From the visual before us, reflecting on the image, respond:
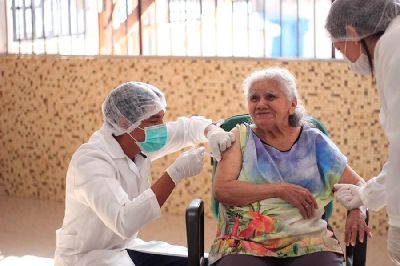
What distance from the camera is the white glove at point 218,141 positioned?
296 centimetres

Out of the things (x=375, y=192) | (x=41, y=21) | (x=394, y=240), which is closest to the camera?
(x=394, y=240)

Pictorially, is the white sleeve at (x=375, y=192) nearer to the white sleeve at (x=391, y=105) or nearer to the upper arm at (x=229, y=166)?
the white sleeve at (x=391, y=105)

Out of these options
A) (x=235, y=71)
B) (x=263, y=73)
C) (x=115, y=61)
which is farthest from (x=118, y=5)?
(x=263, y=73)

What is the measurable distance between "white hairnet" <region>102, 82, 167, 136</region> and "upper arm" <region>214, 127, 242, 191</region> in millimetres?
337

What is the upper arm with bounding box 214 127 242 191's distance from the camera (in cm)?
296

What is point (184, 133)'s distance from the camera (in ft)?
10.5

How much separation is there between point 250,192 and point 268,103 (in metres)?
0.39

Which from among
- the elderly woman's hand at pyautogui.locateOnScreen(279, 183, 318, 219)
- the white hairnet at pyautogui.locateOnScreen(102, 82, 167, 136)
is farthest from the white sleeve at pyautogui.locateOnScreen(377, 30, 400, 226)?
the white hairnet at pyautogui.locateOnScreen(102, 82, 167, 136)

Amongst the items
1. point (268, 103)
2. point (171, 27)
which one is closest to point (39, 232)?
point (171, 27)

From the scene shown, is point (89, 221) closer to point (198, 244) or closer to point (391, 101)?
point (198, 244)

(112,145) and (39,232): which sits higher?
(112,145)

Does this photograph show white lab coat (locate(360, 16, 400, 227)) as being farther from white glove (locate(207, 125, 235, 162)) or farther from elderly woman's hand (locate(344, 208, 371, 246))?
white glove (locate(207, 125, 235, 162))

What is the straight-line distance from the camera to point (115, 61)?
5371 millimetres

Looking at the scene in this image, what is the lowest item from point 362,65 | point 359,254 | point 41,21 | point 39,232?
point 39,232
